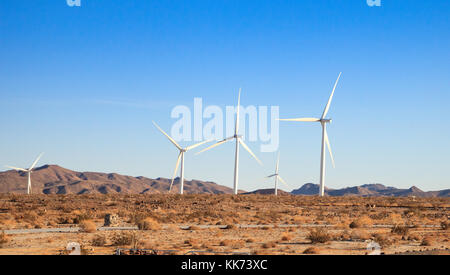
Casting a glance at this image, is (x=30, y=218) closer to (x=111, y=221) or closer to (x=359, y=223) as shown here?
(x=111, y=221)

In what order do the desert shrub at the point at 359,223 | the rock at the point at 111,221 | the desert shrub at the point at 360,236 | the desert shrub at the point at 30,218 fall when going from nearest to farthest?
the desert shrub at the point at 360,236
the rock at the point at 111,221
the desert shrub at the point at 359,223
the desert shrub at the point at 30,218

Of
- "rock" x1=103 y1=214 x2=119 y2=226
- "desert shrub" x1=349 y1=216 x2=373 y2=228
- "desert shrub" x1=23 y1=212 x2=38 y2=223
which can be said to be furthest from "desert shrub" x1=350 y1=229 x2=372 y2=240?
"desert shrub" x1=23 y1=212 x2=38 y2=223

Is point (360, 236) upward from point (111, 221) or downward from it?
upward

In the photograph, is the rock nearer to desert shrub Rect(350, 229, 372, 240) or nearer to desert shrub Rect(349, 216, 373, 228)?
desert shrub Rect(350, 229, 372, 240)

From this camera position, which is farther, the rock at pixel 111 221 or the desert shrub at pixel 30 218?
the desert shrub at pixel 30 218

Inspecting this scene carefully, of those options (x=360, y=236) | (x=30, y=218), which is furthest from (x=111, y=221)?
(x=360, y=236)

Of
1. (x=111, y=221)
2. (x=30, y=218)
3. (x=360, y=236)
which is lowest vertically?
(x=30, y=218)

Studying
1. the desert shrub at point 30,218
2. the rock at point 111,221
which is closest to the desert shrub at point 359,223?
the rock at point 111,221

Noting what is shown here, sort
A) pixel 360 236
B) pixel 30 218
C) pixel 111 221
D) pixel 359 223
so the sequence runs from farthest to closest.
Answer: pixel 30 218, pixel 359 223, pixel 111 221, pixel 360 236

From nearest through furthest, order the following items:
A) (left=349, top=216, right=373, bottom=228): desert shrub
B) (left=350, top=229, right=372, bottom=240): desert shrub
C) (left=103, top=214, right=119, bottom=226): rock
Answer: (left=350, top=229, right=372, bottom=240): desert shrub < (left=103, top=214, right=119, bottom=226): rock < (left=349, top=216, right=373, bottom=228): desert shrub

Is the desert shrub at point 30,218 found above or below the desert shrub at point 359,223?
below

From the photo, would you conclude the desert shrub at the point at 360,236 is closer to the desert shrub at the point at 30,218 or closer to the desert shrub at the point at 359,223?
the desert shrub at the point at 359,223
